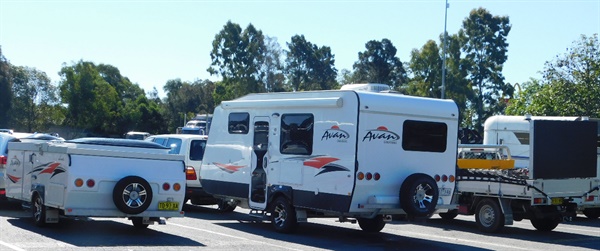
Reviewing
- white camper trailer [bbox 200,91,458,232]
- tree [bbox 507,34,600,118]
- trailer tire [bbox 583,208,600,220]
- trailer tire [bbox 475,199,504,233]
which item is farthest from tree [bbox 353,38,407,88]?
white camper trailer [bbox 200,91,458,232]

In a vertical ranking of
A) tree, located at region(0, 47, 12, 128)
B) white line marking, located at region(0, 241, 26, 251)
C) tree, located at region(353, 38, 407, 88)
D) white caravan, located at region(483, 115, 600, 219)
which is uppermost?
tree, located at region(353, 38, 407, 88)

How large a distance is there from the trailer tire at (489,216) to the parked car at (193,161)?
18.2 ft

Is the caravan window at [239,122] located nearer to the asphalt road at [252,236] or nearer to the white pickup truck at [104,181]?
the asphalt road at [252,236]

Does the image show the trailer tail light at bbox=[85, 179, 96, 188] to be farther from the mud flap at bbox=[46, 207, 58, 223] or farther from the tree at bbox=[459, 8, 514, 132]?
the tree at bbox=[459, 8, 514, 132]

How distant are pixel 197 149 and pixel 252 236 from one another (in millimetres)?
4748

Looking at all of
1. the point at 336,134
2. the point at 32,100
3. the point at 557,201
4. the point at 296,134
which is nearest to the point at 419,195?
the point at 336,134

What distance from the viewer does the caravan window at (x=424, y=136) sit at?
14039 mm

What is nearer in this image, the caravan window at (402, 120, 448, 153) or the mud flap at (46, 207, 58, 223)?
the mud flap at (46, 207, 58, 223)

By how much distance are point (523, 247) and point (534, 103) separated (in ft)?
78.1

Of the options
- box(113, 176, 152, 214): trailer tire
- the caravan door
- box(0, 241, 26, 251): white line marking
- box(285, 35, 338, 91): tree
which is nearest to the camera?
box(0, 241, 26, 251): white line marking

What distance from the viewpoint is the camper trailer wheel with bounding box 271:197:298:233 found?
14.6 m

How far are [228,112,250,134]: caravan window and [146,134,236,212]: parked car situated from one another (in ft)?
6.97

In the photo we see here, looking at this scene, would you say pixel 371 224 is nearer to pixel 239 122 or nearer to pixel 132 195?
pixel 239 122

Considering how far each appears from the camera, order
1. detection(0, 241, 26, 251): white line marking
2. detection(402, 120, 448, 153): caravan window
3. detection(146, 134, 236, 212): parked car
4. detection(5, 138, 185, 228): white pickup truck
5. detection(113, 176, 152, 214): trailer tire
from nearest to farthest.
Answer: detection(0, 241, 26, 251): white line marking → detection(5, 138, 185, 228): white pickup truck → detection(113, 176, 152, 214): trailer tire → detection(402, 120, 448, 153): caravan window → detection(146, 134, 236, 212): parked car
